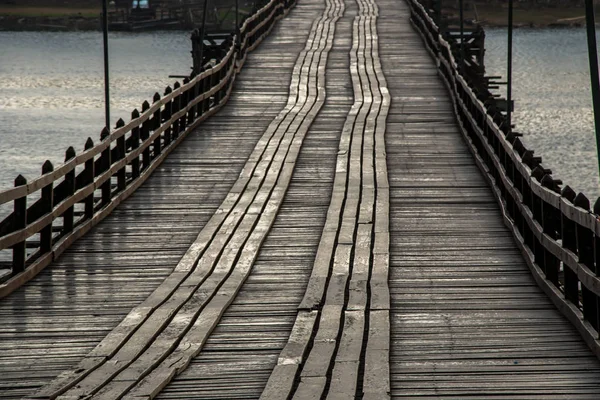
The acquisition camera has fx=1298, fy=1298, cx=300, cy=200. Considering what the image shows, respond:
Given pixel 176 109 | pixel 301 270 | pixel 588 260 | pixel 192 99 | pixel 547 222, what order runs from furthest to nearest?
pixel 192 99 < pixel 176 109 < pixel 301 270 < pixel 547 222 < pixel 588 260

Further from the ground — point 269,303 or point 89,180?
point 89,180

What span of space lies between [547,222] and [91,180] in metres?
6.01

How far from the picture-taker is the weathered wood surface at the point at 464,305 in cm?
941

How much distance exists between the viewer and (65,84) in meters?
93.4

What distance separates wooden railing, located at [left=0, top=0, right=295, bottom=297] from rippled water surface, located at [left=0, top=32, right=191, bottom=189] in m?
27.3

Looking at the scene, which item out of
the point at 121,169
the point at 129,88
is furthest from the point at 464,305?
the point at 129,88

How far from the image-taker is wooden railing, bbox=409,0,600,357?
10422 mm

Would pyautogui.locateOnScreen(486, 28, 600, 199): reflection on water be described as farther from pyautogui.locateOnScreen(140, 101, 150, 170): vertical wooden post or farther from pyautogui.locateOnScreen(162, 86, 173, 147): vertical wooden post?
pyautogui.locateOnScreen(140, 101, 150, 170): vertical wooden post

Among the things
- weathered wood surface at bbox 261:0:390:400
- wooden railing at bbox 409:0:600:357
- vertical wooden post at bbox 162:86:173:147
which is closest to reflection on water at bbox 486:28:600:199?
vertical wooden post at bbox 162:86:173:147

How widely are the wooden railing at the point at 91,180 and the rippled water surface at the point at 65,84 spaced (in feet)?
89.4

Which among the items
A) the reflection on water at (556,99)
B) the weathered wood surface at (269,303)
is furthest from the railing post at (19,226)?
the reflection on water at (556,99)

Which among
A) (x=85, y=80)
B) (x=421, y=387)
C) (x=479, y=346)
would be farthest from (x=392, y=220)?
(x=85, y=80)

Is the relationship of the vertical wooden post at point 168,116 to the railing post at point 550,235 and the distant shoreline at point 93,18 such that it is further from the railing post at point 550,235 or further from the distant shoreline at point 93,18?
the distant shoreline at point 93,18

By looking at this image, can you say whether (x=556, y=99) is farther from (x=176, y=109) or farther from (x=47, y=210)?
(x=47, y=210)
